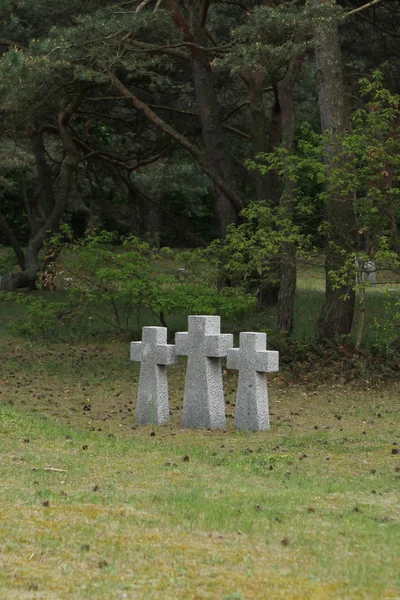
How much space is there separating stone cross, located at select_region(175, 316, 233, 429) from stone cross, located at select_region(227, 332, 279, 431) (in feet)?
0.71

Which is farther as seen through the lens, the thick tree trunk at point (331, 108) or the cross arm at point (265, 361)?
the thick tree trunk at point (331, 108)

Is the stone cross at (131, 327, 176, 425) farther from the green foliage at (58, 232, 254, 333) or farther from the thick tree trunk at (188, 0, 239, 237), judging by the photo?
the thick tree trunk at (188, 0, 239, 237)

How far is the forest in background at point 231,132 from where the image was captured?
1534cm

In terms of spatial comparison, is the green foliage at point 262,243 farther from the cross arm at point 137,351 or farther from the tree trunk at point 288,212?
the cross arm at point 137,351

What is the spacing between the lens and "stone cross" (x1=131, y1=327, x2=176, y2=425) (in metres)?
11.1

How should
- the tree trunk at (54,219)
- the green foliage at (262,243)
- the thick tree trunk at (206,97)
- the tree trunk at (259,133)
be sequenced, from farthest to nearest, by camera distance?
the tree trunk at (54,219)
the tree trunk at (259,133)
the thick tree trunk at (206,97)
the green foliage at (262,243)

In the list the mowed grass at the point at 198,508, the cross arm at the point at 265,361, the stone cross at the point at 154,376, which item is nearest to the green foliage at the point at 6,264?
the mowed grass at the point at 198,508

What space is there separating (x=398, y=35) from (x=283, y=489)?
18.1 meters

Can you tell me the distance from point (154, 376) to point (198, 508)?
489cm

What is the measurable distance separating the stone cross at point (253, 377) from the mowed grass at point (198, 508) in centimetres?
21

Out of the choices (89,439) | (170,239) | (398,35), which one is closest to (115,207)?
(170,239)

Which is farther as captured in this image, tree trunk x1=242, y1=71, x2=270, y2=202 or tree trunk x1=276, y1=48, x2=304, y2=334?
tree trunk x1=242, y1=71, x2=270, y2=202

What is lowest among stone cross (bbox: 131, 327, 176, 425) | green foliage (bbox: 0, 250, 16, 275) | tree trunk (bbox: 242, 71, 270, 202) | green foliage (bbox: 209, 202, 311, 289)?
green foliage (bbox: 0, 250, 16, 275)

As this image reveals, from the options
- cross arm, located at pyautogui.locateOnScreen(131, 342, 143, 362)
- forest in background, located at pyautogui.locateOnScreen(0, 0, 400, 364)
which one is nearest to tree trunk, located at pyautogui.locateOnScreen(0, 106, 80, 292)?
forest in background, located at pyautogui.locateOnScreen(0, 0, 400, 364)
